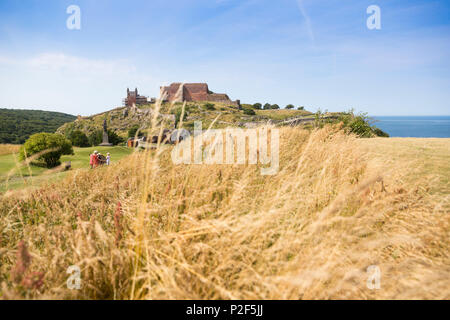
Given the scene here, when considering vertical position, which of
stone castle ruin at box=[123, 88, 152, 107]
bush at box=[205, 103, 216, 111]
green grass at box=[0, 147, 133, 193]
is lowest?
green grass at box=[0, 147, 133, 193]

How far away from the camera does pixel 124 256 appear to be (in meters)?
1.83

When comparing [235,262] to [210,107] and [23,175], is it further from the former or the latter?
[210,107]

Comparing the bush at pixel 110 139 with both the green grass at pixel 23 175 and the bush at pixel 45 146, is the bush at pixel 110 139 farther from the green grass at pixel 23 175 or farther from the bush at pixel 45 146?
the bush at pixel 45 146

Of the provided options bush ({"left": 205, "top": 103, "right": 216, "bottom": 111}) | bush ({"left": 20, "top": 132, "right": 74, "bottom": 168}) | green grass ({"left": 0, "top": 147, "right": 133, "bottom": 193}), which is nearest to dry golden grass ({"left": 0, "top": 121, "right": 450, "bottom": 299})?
green grass ({"left": 0, "top": 147, "right": 133, "bottom": 193})

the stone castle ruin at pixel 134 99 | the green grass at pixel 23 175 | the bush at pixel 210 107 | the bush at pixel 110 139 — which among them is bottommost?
the green grass at pixel 23 175

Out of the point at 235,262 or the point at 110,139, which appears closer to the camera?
the point at 235,262

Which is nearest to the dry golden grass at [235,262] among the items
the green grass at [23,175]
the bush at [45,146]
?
the green grass at [23,175]

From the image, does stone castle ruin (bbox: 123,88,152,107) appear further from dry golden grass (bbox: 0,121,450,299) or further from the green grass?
dry golden grass (bbox: 0,121,450,299)

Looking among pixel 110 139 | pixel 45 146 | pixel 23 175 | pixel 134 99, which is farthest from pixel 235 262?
pixel 134 99

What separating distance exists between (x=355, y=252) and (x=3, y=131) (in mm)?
77682

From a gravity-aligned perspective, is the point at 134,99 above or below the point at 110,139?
above

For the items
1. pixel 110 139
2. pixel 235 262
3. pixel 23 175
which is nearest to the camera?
pixel 235 262

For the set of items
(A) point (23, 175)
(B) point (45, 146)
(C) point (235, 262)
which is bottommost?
(A) point (23, 175)
